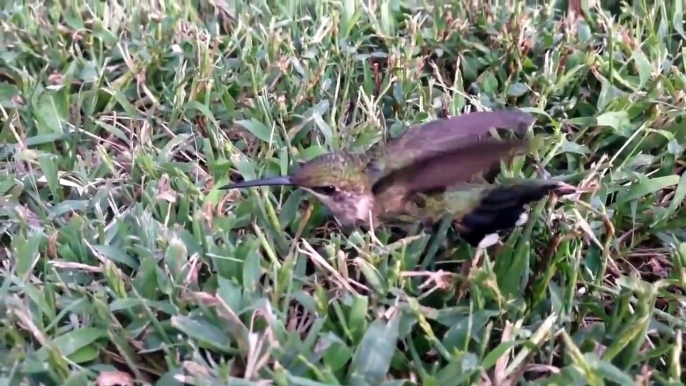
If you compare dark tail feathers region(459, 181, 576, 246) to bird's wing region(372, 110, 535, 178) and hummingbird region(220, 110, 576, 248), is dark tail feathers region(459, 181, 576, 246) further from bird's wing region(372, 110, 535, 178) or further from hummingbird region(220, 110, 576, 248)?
bird's wing region(372, 110, 535, 178)

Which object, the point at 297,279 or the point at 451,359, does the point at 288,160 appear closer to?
the point at 297,279

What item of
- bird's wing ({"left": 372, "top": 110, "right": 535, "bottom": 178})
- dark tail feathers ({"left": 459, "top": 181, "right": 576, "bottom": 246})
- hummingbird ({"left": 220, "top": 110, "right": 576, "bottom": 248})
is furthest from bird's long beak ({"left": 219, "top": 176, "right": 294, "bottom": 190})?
dark tail feathers ({"left": 459, "top": 181, "right": 576, "bottom": 246})

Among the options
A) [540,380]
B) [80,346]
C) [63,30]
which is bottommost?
[540,380]

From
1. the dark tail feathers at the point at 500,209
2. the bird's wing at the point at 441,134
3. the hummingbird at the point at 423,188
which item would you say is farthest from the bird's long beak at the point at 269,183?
the dark tail feathers at the point at 500,209

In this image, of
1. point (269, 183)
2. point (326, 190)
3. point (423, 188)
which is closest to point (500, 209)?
point (423, 188)

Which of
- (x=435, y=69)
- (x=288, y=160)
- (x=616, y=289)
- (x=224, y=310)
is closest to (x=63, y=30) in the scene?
(x=288, y=160)

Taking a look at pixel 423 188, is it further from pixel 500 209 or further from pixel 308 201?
pixel 308 201
